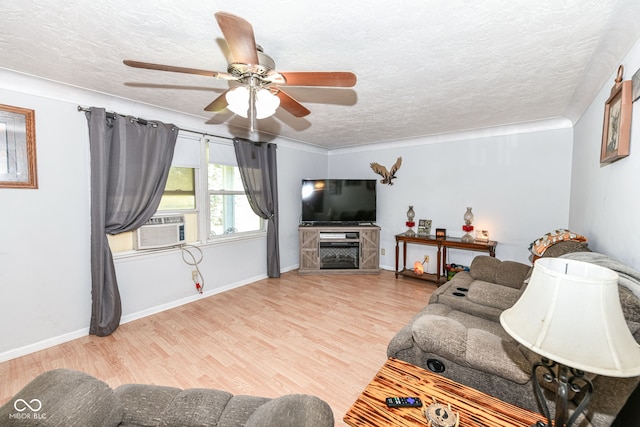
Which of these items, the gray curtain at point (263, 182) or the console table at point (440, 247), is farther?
the gray curtain at point (263, 182)

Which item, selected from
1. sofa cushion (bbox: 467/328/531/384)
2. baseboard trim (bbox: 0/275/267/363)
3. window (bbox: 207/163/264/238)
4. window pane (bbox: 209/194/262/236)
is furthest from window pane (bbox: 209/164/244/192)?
sofa cushion (bbox: 467/328/531/384)

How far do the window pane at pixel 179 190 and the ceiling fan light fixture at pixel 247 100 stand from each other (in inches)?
81.3

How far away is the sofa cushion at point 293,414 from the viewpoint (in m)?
0.80

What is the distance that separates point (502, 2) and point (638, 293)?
4.74 ft

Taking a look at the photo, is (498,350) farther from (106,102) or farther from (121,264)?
(106,102)

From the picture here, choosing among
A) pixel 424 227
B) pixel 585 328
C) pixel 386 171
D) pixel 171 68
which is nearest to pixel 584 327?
pixel 585 328

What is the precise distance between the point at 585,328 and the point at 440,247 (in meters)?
3.40

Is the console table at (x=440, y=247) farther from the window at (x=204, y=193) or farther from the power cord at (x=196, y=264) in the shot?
the power cord at (x=196, y=264)

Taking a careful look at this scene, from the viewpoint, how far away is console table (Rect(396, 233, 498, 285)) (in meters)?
3.58

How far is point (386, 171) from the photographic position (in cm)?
477

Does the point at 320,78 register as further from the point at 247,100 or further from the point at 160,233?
the point at 160,233

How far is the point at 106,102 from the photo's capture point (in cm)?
266

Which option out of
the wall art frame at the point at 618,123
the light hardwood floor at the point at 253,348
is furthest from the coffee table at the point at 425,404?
the wall art frame at the point at 618,123

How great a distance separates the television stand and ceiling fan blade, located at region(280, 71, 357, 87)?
3.18m
